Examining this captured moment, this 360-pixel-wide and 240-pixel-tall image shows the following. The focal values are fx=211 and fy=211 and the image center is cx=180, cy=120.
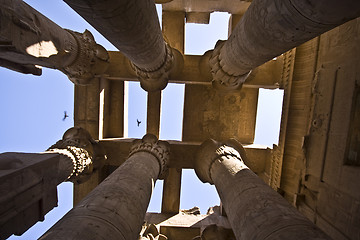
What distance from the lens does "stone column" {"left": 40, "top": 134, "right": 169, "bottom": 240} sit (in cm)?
289

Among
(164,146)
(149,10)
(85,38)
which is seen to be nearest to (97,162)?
(164,146)

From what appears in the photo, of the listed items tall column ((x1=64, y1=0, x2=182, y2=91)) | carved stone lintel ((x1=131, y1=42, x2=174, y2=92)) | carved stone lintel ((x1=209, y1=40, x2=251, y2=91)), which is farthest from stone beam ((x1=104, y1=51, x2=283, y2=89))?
tall column ((x1=64, y1=0, x2=182, y2=91))

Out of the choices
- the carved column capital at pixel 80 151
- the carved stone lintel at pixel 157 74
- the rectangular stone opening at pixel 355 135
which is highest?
the carved stone lintel at pixel 157 74

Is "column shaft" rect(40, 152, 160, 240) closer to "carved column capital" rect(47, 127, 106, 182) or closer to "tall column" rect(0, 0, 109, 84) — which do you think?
"carved column capital" rect(47, 127, 106, 182)

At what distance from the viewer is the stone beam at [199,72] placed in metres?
8.61

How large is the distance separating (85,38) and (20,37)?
3705 mm

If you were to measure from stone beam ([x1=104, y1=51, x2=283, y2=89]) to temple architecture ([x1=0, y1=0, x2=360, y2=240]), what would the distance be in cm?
5

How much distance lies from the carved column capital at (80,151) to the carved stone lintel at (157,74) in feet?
10.4

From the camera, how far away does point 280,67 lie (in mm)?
8453

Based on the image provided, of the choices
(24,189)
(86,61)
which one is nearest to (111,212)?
(24,189)

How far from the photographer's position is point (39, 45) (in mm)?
4520

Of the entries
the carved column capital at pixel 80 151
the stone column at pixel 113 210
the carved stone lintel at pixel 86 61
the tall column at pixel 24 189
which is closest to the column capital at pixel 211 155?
the stone column at pixel 113 210

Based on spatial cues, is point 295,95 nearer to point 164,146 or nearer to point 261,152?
point 261,152

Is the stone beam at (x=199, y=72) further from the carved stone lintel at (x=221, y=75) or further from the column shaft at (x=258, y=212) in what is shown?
the column shaft at (x=258, y=212)
